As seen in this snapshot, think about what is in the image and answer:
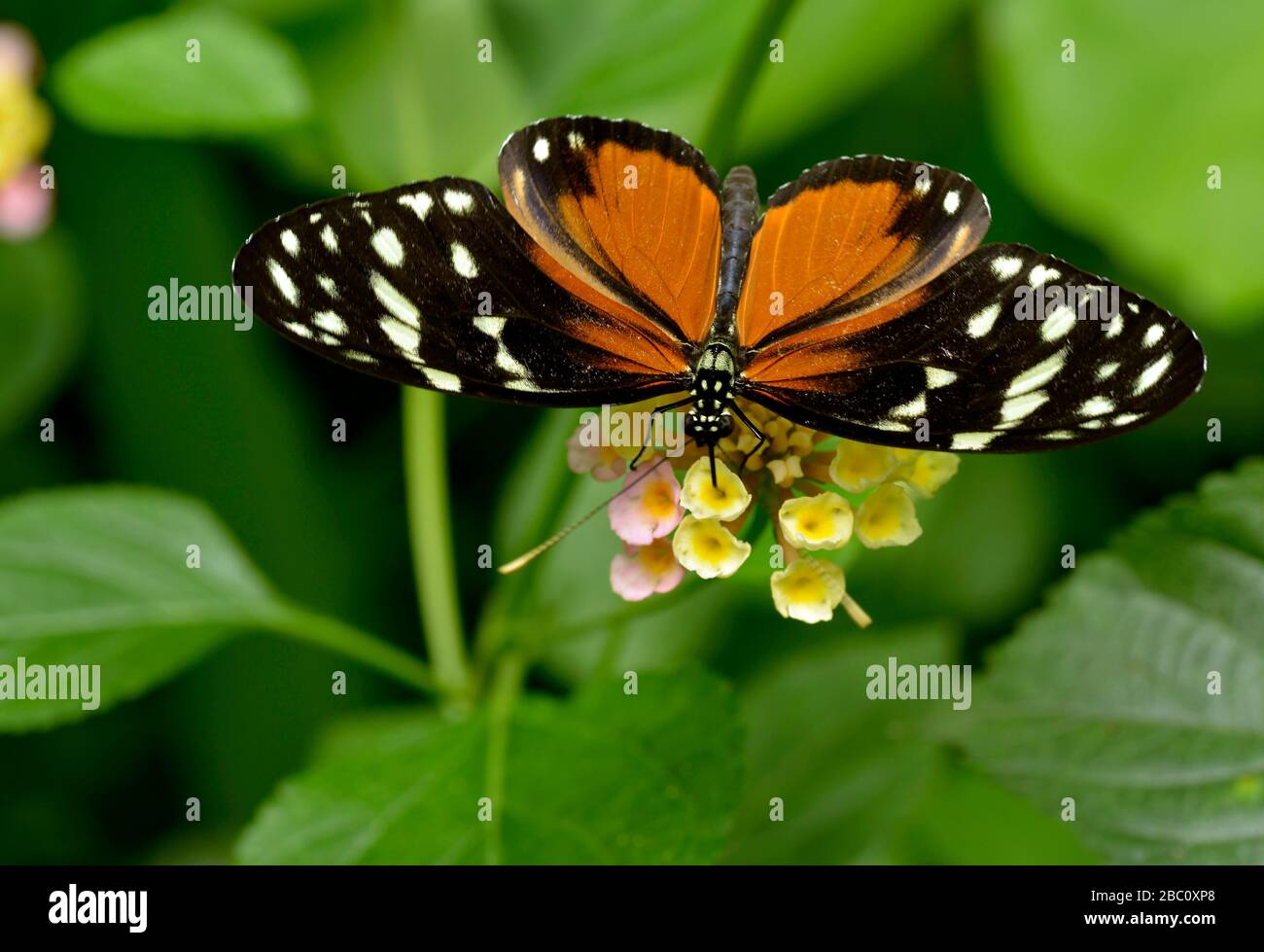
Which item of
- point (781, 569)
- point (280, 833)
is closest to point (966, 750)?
point (781, 569)

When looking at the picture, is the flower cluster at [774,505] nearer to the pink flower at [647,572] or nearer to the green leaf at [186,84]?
the pink flower at [647,572]

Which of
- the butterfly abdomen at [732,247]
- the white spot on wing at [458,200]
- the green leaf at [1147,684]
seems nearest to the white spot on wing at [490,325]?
the white spot on wing at [458,200]

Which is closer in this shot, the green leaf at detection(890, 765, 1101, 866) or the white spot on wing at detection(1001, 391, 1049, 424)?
the white spot on wing at detection(1001, 391, 1049, 424)

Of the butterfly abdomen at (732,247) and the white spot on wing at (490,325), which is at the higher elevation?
the butterfly abdomen at (732,247)

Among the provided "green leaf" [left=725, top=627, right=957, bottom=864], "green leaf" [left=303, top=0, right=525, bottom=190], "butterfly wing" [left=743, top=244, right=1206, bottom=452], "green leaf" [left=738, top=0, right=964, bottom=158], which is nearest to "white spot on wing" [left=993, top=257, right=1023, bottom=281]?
"butterfly wing" [left=743, top=244, right=1206, bottom=452]

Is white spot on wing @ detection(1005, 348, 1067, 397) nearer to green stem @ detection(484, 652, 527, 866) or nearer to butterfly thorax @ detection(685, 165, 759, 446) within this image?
butterfly thorax @ detection(685, 165, 759, 446)
